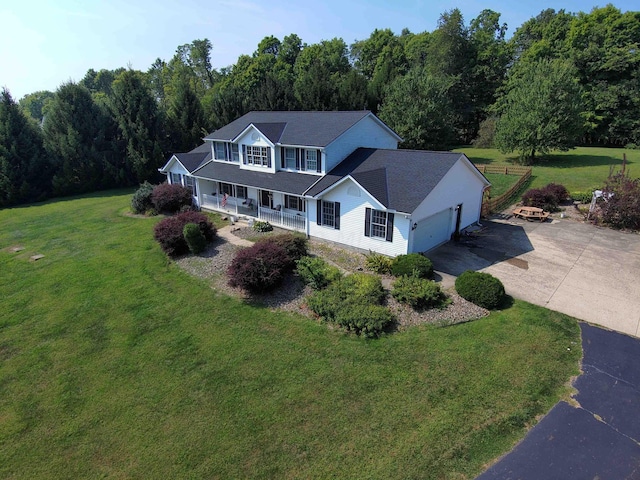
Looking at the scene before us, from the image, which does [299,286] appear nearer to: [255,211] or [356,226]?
[356,226]

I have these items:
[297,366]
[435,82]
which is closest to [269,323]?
[297,366]

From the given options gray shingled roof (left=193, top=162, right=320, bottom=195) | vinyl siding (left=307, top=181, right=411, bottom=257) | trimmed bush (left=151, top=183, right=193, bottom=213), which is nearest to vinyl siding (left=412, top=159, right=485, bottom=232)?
vinyl siding (left=307, top=181, right=411, bottom=257)

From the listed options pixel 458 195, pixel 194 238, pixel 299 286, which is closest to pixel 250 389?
pixel 299 286

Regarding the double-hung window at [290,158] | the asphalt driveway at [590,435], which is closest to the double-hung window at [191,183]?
the double-hung window at [290,158]

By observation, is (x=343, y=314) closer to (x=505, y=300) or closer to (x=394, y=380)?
(x=394, y=380)

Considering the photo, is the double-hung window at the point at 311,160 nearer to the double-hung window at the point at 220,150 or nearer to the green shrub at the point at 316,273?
the green shrub at the point at 316,273

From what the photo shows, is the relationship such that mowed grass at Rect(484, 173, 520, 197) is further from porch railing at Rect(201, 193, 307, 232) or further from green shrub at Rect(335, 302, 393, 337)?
green shrub at Rect(335, 302, 393, 337)
